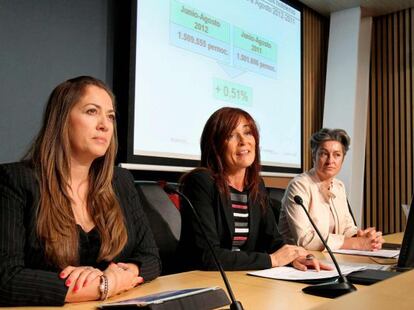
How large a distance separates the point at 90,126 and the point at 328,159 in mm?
1504

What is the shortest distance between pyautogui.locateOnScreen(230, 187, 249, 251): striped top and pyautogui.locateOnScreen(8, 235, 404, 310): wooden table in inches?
15.4

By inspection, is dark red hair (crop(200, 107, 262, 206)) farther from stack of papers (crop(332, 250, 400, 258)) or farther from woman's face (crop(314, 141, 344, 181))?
woman's face (crop(314, 141, 344, 181))

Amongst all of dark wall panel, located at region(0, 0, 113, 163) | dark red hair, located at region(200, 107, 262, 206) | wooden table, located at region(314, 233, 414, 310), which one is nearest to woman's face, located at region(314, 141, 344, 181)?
dark red hair, located at region(200, 107, 262, 206)

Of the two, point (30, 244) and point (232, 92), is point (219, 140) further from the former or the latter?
point (232, 92)

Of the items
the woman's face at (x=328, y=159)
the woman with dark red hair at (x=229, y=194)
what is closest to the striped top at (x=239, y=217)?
the woman with dark red hair at (x=229, y=194)

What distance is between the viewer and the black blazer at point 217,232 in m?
1.65

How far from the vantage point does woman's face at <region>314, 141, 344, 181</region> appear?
2.61 metres

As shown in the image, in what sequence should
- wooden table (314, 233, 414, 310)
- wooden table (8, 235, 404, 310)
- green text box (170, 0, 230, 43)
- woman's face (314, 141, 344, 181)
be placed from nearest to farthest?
wooden table (314, 233, 414, 310), wooden table (8, 235, 404, 310), woman's face (314, 141, 344, 181), green text box (170, 0, 230, 43)

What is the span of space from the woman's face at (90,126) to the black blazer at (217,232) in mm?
A: 451

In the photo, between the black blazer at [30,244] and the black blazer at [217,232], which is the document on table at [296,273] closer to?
the black blazer at [217,232]

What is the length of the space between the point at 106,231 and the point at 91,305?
1.20ft

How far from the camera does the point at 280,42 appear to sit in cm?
428

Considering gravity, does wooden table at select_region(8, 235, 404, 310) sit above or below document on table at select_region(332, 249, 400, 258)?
above

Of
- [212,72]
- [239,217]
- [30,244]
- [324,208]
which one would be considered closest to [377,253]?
[324,208]
